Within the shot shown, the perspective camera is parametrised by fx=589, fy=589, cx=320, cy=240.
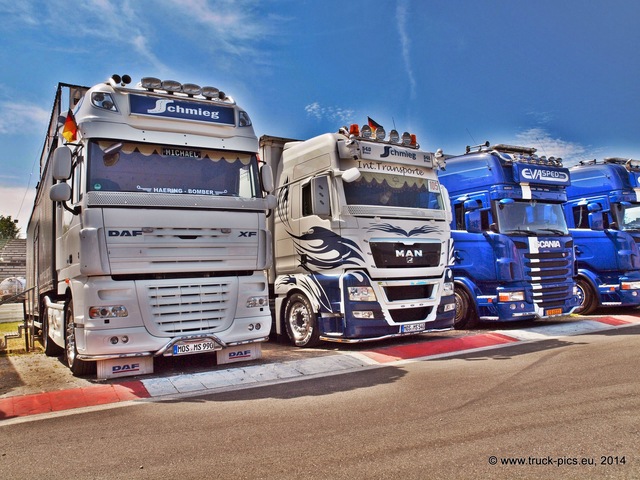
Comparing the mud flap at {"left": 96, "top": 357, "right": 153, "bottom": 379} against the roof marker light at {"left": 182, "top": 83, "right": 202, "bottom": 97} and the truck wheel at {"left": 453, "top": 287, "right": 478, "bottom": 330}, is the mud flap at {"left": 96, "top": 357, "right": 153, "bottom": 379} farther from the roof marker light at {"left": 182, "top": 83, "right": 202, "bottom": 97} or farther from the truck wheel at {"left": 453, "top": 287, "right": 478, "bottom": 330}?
the truck wheel at {"left": 453, "top": 287, "right": 478, "bottom": 330}

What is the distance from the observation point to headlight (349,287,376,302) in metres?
9.64

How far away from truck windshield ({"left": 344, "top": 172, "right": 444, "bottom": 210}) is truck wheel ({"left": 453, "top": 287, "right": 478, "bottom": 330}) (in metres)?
2.44

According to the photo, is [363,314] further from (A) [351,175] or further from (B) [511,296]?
(B) [511,296]

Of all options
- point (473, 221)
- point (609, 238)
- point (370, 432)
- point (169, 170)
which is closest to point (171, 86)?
point (169, 170)

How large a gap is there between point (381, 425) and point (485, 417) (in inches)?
36.3

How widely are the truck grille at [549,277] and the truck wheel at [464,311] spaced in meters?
1.28

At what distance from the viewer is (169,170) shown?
8117 mm

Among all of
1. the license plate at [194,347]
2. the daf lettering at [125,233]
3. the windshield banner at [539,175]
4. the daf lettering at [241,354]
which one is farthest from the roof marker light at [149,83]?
the windshield banner at [539,175]

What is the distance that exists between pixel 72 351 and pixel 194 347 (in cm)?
181

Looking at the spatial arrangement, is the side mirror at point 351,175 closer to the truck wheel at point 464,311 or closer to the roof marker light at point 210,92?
the roof marker light at point 210,92

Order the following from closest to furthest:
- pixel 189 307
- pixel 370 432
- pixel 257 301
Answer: pixel 370 432 → pixel 189 307 → pixel 257 301

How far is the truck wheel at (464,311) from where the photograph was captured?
1238 centimetres

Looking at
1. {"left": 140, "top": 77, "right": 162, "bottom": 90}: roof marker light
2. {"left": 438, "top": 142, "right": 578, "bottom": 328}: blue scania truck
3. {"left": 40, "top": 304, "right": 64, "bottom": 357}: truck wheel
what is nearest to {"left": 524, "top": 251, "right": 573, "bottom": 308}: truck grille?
{"left": 438, "top": 142, "right": 578, "bottom": 328}: blue scania truck

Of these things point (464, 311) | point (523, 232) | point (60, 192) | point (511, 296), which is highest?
point (60, 192)
